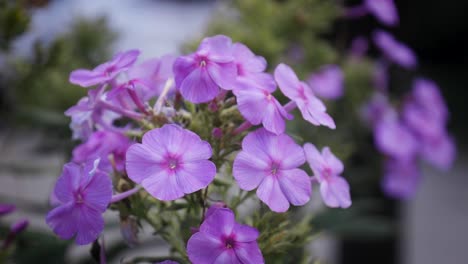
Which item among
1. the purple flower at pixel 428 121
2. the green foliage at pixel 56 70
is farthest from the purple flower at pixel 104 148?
the purple flower at pixel 428 121

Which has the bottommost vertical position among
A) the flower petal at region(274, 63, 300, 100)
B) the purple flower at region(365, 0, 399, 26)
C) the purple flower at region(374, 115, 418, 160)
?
the purple flower at region(374, 115, 418, 160)

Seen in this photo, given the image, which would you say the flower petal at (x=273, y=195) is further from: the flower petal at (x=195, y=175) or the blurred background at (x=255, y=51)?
the blurred background at (x=255, y=51)

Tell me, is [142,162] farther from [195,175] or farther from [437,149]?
[437,149]

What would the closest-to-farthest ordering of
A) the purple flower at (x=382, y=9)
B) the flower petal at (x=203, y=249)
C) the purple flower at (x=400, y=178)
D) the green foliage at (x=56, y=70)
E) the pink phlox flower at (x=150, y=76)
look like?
the flower petal at (x=203, y=249), the pink phlox flower at (x=150, y=76), the green foliage at (x=56, y=70), the purple flower at (x=382, y=9), the purple flower at (x=400, y=178)

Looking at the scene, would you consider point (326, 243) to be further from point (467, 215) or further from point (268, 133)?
point (268, 133)

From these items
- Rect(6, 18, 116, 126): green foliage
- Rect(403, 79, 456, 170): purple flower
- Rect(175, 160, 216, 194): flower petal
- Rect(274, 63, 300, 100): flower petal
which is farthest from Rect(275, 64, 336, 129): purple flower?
Rect(403, 79, 456, 170): purple flower

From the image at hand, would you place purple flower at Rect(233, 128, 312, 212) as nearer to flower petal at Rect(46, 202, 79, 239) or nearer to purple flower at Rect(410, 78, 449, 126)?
flower petal at Rect(46, 202, 79, 239)

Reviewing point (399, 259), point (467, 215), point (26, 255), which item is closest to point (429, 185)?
point (467, 215)
